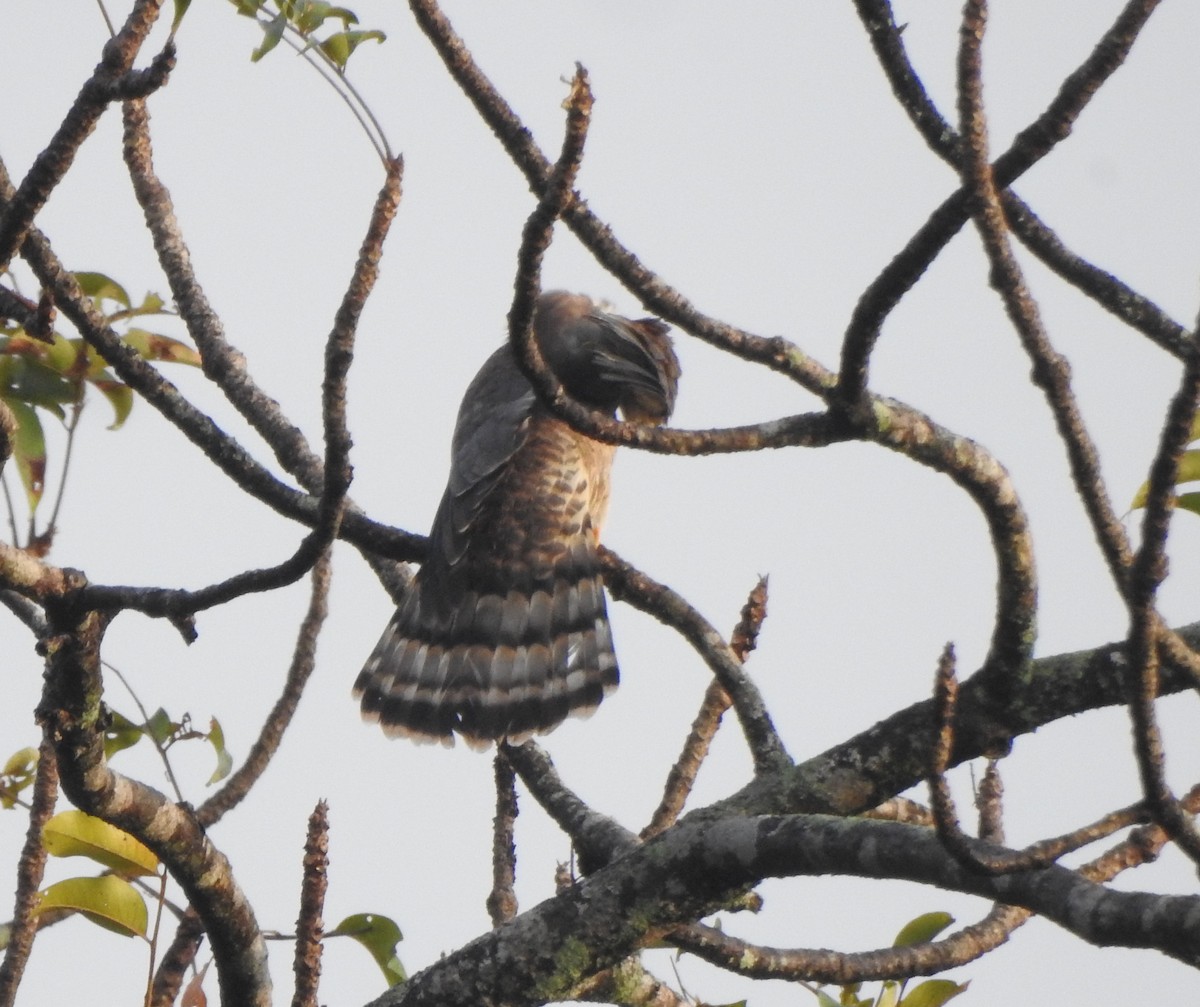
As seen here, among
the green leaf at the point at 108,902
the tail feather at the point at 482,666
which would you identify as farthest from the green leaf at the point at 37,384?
the tail feather at the point at 482,666

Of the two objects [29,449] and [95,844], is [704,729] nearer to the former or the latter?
[95,844]

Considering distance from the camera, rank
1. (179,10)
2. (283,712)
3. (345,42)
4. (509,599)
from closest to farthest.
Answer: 1. (179,10)
2. (345,42)
3. (283,712)
4. (509,599)

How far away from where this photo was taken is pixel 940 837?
1957mm

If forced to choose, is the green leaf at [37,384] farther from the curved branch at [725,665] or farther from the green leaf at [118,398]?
the curved branch at [725,665]

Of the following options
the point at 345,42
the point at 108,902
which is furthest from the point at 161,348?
the point at 108,902

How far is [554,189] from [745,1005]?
171 cm

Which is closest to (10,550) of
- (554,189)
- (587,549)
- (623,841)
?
(554,189)

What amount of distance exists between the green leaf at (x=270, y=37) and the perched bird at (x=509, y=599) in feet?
6.16

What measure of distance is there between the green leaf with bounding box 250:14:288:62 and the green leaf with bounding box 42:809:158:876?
156 centimetres

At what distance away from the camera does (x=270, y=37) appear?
9.42ft

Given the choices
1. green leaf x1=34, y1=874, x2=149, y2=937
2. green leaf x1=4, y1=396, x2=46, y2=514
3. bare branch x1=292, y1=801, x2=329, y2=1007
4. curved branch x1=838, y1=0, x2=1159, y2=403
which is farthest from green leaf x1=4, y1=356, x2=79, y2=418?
curved branch x1=838, y1=0, x2=1159, y2=403

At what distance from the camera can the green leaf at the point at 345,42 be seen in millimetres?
3002

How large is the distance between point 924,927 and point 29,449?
2.11 m

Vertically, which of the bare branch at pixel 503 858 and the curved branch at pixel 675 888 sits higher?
the bare branch at pixel 503 858
